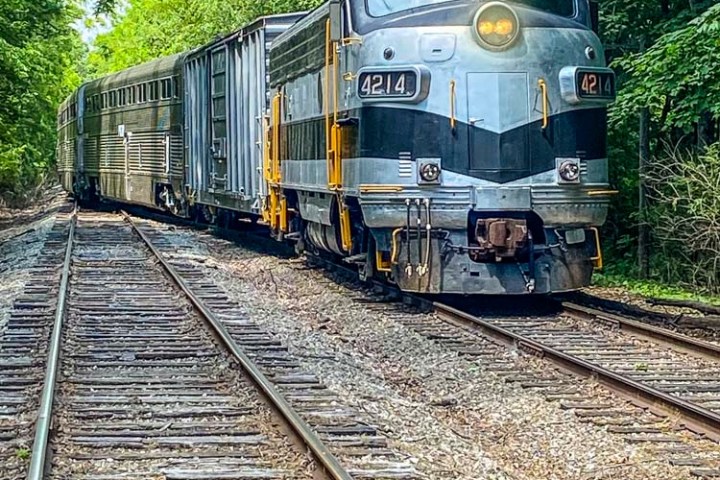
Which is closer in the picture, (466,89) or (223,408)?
(223,408)

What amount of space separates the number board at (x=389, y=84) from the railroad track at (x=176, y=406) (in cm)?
246

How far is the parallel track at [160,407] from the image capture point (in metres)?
6.35

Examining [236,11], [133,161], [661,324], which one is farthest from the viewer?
[236,11]

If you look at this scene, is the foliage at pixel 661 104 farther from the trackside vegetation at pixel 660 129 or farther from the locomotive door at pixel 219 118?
the locomotive door at pixel 219 118

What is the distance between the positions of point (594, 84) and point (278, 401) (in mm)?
5675

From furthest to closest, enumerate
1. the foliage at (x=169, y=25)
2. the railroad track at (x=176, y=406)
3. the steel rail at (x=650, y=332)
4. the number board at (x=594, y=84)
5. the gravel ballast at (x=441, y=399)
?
the foliage at (x=169, y=25), the number board at (x=594, y=84), the steel rail at (x=650, y=332), the gravel ballast at (x=441, y=399), the railroad track at (x=176, y=406)

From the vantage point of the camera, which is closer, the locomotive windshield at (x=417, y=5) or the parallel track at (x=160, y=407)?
the parallel track at (x=160, y=407)

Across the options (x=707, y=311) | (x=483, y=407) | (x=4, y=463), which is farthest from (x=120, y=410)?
(x=707, y=311)

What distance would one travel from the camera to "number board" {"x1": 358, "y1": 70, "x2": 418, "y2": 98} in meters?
11.5

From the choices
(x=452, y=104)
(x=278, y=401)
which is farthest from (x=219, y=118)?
(x=278, y=401)

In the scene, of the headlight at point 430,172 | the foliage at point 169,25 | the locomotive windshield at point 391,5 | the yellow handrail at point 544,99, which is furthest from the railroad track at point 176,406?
the foliage at point 169,25

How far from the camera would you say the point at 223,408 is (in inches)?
306

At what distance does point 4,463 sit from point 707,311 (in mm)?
7453

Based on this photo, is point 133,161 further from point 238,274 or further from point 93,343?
point 93,343
